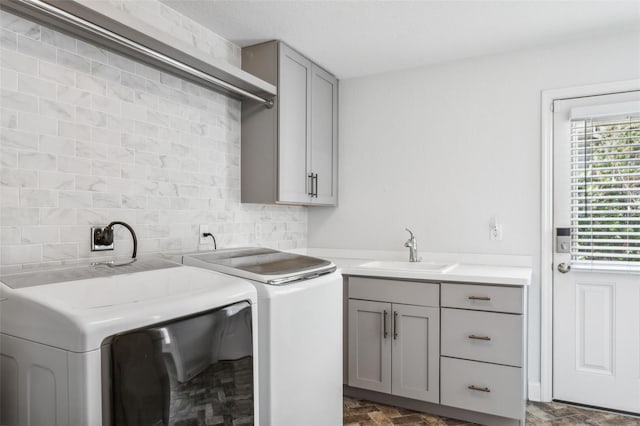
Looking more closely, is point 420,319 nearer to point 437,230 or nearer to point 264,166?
point 437,230

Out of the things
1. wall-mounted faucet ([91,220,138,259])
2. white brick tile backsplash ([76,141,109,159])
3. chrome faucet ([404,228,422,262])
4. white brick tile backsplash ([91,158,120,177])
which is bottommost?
chrome faucet ([404,228,422,262])

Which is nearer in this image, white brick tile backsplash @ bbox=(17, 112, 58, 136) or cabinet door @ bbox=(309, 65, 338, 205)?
white brick tile backsplash @ bbox=(17, 112, 58, 136)

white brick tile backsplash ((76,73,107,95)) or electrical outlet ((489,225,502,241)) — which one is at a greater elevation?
white brick tile backsplash ((76,73,107,95))

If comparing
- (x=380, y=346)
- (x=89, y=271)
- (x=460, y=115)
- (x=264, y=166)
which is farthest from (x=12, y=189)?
(x=460, y=115)

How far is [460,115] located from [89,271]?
255 centimetres

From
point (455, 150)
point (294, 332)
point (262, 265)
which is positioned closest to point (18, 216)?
point (262, 265)

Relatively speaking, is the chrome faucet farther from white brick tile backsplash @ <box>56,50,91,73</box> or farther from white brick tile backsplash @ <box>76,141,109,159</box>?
white brick tile backsplash @ <box>56,50,91,73</box>

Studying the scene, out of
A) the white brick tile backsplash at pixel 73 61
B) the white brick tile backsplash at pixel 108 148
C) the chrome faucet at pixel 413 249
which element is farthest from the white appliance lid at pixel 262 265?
the chrome faucet at pixel 413 249

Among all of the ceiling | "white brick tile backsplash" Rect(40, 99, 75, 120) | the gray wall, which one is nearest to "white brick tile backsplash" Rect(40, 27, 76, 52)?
"white brick tile backsplash" Rect(40, 99, 75, 120)

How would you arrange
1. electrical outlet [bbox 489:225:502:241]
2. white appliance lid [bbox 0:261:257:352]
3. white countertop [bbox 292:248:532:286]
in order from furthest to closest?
electrical outlet [bbox 489:225:502:241] < white countertop [bbox 292:248:532:286] < white appliance lid [bbox 0:261:257:352]

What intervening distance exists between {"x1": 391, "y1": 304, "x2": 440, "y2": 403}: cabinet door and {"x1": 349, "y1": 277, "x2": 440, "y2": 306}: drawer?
44 millimetres

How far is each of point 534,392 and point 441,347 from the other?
32.3 inches

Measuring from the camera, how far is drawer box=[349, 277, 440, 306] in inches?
101

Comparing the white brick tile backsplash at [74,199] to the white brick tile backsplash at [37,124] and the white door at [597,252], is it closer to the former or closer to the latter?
the white brick tile backsplash at [37,124]
